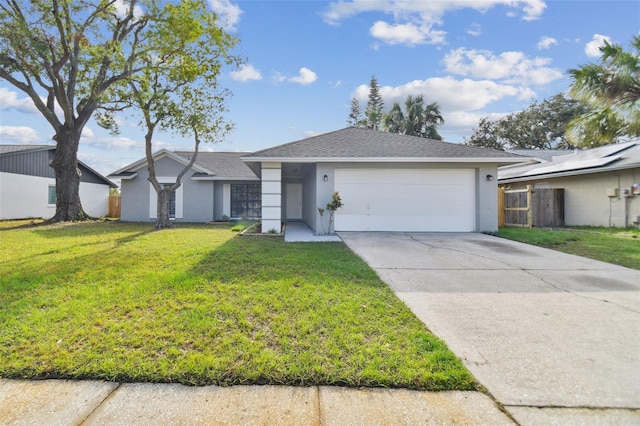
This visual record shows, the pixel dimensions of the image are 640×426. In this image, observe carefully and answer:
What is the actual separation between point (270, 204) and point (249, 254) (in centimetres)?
397

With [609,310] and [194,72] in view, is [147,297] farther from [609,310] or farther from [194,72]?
[194,72]

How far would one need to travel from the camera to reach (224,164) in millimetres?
18203

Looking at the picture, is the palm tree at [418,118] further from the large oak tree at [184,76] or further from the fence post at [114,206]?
the fence post at [114,206]

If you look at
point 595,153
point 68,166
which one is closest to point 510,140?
point 595,153

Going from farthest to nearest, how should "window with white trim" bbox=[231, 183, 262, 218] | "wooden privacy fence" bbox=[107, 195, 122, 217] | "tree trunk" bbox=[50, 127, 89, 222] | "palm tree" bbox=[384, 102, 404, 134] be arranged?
"palm tree" bbox=[384, 102, 404, 134] → "wooden privacy fence" bbox=[107, 195, 122, 217] → "window with white trim" bbox=[231, 183, 262, 218] → "tree trunk" bbox=[50, 127, 89, 222]

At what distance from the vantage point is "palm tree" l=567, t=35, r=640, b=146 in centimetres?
977

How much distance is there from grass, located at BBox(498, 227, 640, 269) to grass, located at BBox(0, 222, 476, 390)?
565 cm

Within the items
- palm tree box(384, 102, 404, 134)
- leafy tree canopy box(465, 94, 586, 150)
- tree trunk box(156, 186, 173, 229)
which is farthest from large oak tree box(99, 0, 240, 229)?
leafy tree canopy box(465, 94, 586, 150)

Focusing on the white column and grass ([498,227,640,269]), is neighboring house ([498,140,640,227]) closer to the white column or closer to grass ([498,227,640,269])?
grass ([498,227,640,269])

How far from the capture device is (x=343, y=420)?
205 cm

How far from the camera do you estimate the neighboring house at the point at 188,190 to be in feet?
54.0

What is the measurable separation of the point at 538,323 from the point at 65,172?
1955 cm

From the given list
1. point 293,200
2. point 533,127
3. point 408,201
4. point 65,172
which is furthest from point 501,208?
point 533,127

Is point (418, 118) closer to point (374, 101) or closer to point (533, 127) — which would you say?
point (374, 101)
